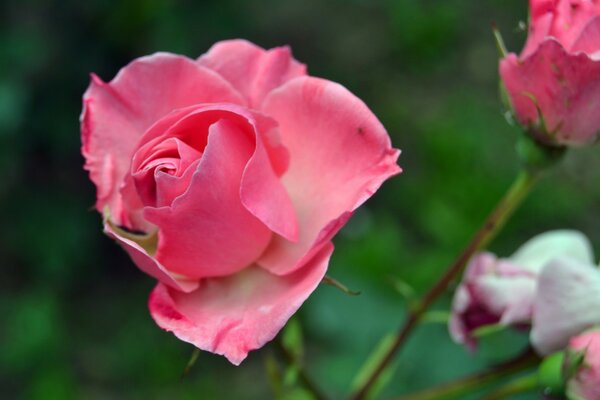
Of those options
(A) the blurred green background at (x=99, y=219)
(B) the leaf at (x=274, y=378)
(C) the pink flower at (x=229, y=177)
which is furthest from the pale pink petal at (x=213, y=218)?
(A) the blurred green background at (x=99, y=219)

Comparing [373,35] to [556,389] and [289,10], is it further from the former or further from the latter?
[556,389]

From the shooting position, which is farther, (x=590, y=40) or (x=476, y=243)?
(x=476, y=243)

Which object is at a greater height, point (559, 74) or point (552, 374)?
point (559, 74)

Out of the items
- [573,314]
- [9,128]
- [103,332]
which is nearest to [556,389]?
[573,314]

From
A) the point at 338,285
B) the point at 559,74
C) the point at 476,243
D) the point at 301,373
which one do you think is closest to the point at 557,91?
the point at 559,74

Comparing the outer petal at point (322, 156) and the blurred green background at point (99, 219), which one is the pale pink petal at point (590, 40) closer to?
the outer petal at point (322, 156)

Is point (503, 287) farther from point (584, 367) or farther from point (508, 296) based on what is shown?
point (584, 367)
